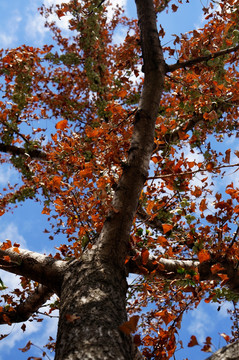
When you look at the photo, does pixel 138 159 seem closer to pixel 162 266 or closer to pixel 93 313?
pixel 162 266

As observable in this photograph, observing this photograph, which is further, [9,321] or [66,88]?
[66,88]

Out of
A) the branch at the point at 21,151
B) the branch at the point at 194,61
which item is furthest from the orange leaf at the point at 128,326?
the branch at the point at 21,151

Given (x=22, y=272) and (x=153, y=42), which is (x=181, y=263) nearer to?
(x=22, y=272)

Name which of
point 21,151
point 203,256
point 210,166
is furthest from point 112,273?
point 21,151

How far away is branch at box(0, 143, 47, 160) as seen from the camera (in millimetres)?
6965

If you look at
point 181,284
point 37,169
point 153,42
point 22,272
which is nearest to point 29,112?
point 37,169

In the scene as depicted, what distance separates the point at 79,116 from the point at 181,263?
6204 mm

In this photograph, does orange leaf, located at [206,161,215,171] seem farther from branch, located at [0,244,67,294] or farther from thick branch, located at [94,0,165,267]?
branch, located at [0,244,67,294]

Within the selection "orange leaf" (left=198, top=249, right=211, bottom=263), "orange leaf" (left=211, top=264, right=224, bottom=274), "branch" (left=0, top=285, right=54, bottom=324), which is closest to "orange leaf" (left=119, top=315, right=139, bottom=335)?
"orange leaf" (left=198, top=249, right=211, bottom=263)

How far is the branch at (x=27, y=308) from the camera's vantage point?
12.2 ft

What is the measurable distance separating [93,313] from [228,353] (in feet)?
3.05

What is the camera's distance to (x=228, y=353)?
4.35 feet

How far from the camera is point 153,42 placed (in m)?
3.55

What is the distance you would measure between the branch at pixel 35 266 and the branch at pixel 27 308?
30.1 inches
